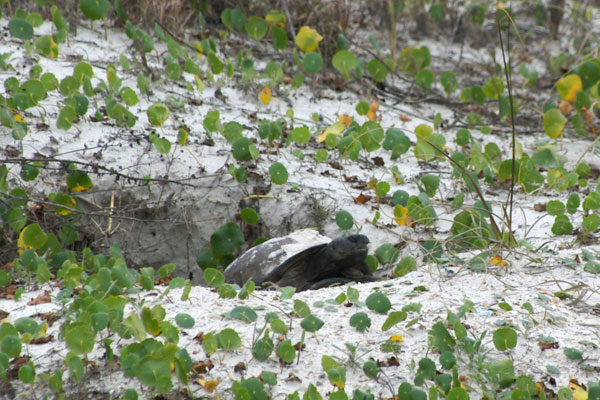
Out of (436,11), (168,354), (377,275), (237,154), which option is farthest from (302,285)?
(436,11)

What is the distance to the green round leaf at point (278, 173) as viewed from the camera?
3807 millimetres

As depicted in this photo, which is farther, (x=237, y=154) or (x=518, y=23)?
(x=518, y=23)

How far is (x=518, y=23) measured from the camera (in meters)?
7.11

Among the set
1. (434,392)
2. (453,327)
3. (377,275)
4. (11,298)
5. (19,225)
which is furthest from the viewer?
(377,275)

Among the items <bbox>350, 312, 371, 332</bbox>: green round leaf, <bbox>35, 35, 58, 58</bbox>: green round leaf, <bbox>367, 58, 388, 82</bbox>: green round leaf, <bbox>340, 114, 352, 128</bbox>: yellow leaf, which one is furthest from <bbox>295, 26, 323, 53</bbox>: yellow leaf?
<bbox>350, 312, 371, 332</bbox>: green round leaf

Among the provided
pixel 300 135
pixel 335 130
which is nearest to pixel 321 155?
pixel 300 135

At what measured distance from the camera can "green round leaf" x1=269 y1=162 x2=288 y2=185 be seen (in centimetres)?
381

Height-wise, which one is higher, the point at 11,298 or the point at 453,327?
the point at 453,327

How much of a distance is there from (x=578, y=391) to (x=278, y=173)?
6.72 ft

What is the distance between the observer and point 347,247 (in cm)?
325

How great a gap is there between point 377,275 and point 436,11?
378cm

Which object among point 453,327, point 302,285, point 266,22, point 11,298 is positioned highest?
point 266,22

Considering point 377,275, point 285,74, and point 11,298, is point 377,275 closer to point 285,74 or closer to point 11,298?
point 11,298

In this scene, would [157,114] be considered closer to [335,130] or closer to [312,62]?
[335,130]
